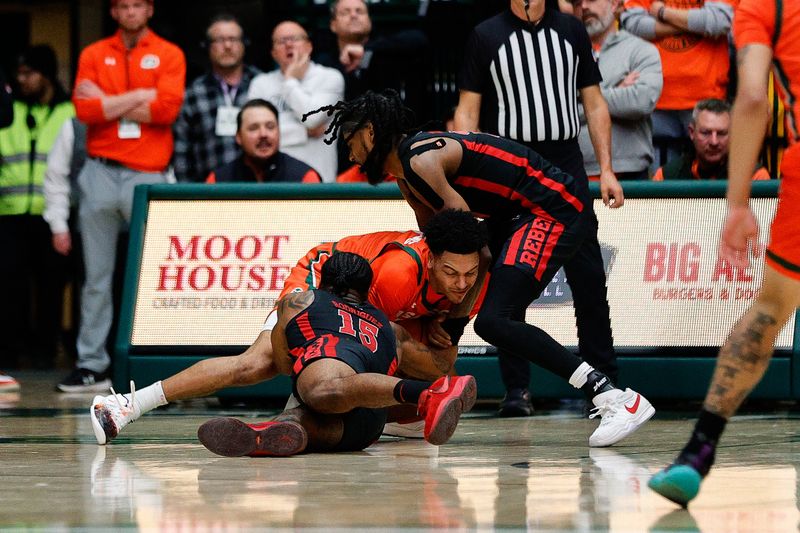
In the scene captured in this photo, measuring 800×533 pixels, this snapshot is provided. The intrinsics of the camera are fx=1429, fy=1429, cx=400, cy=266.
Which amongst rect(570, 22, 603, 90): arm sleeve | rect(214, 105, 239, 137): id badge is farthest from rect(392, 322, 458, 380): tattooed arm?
rect(214, 105, 239, 137): id badge

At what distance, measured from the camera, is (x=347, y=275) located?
6383 mm

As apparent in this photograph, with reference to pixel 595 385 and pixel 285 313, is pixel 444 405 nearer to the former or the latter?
pixel 285 313

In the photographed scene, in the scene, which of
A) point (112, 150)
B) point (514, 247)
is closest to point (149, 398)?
point (514, 247)

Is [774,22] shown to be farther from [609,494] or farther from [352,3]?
[352,3]

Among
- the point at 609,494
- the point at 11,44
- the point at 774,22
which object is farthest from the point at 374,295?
the point at 11,44

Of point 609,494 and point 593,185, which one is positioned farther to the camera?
point 593,185

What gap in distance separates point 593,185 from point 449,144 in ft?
5.89

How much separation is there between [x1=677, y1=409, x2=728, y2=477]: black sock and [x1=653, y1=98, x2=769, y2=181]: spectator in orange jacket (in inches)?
171

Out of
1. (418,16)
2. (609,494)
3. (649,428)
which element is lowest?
(649,428)

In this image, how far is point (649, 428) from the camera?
7.25 meters

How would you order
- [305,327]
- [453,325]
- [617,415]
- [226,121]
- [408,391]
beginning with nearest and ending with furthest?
[408,391] < [305,327] < [617,415] < [453,325] < [226,121]

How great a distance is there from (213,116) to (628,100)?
2.94m

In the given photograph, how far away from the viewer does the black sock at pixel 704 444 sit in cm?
457

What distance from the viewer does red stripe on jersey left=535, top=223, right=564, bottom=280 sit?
677 centimetres
